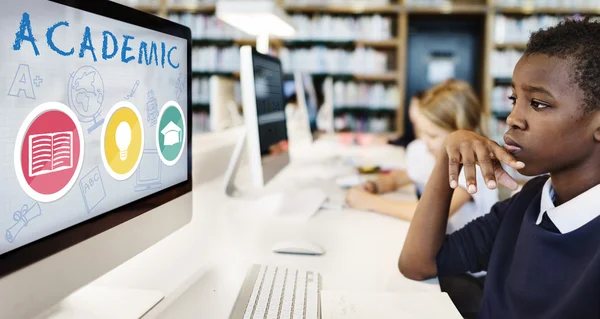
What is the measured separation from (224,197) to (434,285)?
0.76 metres

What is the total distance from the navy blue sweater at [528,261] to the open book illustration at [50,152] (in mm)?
680

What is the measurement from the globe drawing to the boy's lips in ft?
2.04

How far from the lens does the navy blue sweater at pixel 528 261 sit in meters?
0.72

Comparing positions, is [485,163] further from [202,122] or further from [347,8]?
[202,122]

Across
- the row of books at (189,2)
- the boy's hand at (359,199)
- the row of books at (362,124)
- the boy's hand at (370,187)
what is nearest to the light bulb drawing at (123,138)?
the boy's hand at (359,199)

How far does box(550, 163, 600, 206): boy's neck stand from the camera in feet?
2.56

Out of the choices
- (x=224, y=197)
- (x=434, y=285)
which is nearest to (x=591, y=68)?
(x=434, y=285)

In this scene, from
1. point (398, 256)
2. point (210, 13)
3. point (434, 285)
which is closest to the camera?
point (434, 285)

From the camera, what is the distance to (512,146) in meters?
0.82

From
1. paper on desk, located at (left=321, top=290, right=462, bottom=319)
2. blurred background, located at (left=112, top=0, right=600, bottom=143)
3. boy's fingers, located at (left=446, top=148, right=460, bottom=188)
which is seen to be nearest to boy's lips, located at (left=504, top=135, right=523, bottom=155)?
boy's fingers, located at (left=446, top=148, right=460, bottom=188)

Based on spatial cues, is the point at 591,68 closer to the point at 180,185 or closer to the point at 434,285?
the point at 434,285

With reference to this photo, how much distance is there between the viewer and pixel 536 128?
2.56 ft

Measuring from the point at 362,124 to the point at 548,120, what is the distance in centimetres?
405

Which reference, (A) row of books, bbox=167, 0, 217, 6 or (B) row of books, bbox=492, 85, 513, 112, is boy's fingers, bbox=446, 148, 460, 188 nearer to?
(B) row of books, bbox=492, 85, 513, 112
